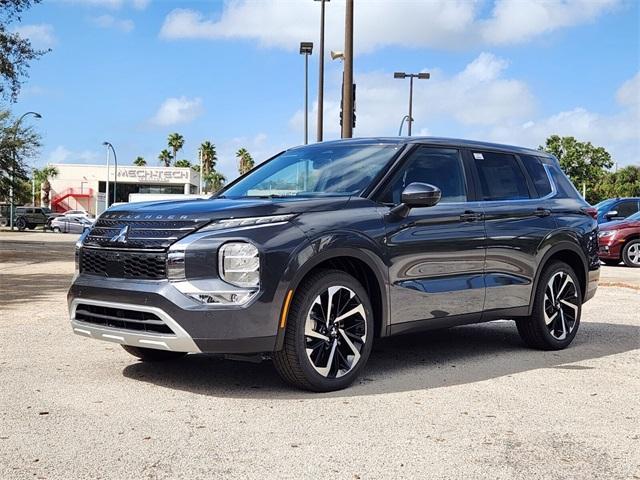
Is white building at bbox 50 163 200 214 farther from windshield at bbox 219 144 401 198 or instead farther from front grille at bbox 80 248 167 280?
front grille at bbox 80 248 167 280

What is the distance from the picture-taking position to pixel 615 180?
286ft

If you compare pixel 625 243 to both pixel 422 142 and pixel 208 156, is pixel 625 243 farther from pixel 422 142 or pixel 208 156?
pixel 208 156

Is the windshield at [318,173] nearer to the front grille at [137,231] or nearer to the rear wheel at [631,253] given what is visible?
the front grille at [137,231]

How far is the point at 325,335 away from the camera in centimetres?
539

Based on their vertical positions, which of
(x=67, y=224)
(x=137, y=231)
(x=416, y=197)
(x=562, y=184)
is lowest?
(x=67, y=224)

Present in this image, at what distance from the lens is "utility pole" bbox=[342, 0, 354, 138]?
1798cm

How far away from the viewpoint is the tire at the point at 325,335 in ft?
17.1

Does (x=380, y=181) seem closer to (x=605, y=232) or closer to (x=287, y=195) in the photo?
(x=287, y=195)

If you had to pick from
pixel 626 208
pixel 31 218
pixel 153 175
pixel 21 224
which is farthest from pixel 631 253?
pixel 153 175

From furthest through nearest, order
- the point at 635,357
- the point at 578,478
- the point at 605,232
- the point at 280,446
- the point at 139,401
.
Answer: the point at 605,232 < the point at 635,357 < the point at 139,401 < the point at 280,446 < the point at 578,478

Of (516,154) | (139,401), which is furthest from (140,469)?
(516,154)

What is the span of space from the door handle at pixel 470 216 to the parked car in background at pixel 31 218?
50.2 m

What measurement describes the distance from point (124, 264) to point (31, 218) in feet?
167

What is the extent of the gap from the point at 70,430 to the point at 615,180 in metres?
89.7
